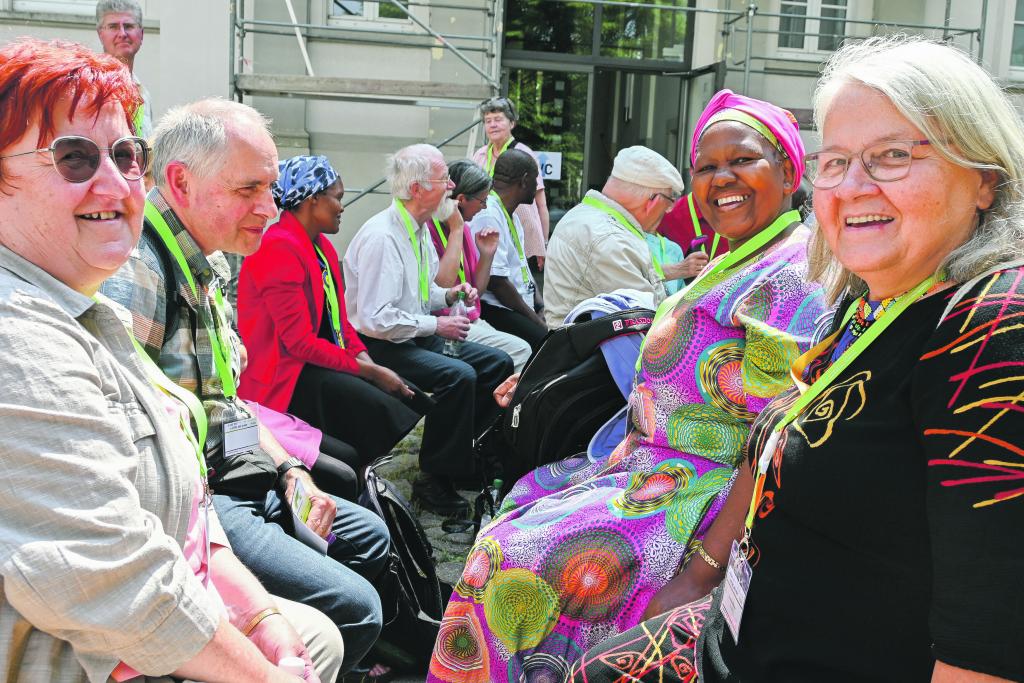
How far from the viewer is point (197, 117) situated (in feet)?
8.79

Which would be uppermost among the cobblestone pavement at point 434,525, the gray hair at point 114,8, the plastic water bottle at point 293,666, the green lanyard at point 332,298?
the gray hair at point 114,8

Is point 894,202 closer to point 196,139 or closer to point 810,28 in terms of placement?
point 196,139

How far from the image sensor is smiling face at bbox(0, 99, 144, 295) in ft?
5.12

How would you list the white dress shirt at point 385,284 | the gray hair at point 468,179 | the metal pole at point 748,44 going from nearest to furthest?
the white dress shirt at point 385,284
the gray hair at point 468,179
the metal pole at point 748,44

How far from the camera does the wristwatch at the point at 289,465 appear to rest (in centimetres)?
287

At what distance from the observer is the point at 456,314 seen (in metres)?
5.41

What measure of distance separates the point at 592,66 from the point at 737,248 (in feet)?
32.8

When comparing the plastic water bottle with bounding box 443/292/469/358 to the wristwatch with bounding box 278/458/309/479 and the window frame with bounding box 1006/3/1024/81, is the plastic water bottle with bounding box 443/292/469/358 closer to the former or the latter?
the wristwatch with bounding box 278/458/309/479

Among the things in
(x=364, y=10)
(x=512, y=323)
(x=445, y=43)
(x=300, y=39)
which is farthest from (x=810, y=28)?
(x=512, y=323)

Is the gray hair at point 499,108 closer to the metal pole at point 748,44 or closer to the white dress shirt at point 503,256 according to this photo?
the white dress shirt at point 503,256

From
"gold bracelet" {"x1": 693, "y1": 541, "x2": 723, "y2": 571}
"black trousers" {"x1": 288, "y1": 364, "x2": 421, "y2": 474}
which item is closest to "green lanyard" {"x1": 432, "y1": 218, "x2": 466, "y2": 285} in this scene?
"black trousers" {"x1": 288, "y1": 364, "x2": 421, "y2": 474}

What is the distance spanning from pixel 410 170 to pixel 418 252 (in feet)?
1.51

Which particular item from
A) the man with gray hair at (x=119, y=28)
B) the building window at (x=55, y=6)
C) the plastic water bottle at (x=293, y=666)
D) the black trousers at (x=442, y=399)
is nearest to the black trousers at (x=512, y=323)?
the black trousers at (x=442, y=399)

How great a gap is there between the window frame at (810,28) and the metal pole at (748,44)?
686mm
